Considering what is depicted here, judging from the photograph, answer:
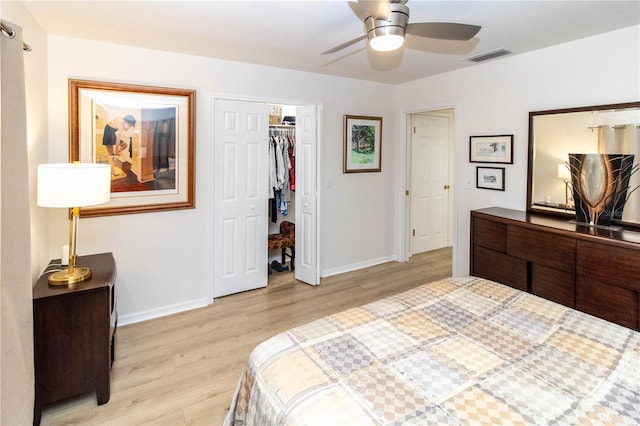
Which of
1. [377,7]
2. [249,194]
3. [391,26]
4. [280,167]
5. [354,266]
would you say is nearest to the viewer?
[377,7]

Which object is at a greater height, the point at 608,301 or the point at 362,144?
the point at 362,144

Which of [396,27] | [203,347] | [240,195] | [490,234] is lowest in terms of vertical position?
[203,347]

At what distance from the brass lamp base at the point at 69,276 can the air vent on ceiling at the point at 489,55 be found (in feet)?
12.1

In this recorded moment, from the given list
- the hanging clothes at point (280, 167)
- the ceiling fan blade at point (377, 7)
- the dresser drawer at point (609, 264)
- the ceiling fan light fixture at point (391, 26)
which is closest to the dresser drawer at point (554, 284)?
the dresser drawer at point (609, 264)

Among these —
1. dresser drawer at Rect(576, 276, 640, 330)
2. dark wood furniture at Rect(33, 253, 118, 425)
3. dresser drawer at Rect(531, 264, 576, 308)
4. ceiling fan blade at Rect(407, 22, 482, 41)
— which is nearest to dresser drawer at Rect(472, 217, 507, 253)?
dresser drawer at Rect(531, 264, 576, 308)

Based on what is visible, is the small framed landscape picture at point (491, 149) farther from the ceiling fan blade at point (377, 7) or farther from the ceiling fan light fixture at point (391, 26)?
the ceiling fan blade at point (377, 7)

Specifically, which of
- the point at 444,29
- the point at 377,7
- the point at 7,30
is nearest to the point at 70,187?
the point at 7,30

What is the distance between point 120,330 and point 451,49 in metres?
3.82

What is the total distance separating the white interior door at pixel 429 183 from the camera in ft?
17.3

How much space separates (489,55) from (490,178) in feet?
3.97

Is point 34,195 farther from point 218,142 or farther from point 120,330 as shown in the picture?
point 218,142

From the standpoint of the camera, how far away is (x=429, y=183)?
550 centimetres

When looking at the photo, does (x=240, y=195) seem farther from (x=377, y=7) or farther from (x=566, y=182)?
(x=566, y=182)

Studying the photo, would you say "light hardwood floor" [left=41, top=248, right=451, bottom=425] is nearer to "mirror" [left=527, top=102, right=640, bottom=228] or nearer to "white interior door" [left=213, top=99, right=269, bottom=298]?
"white interior door" [left=213, top=99, right=269, bottom=298]
